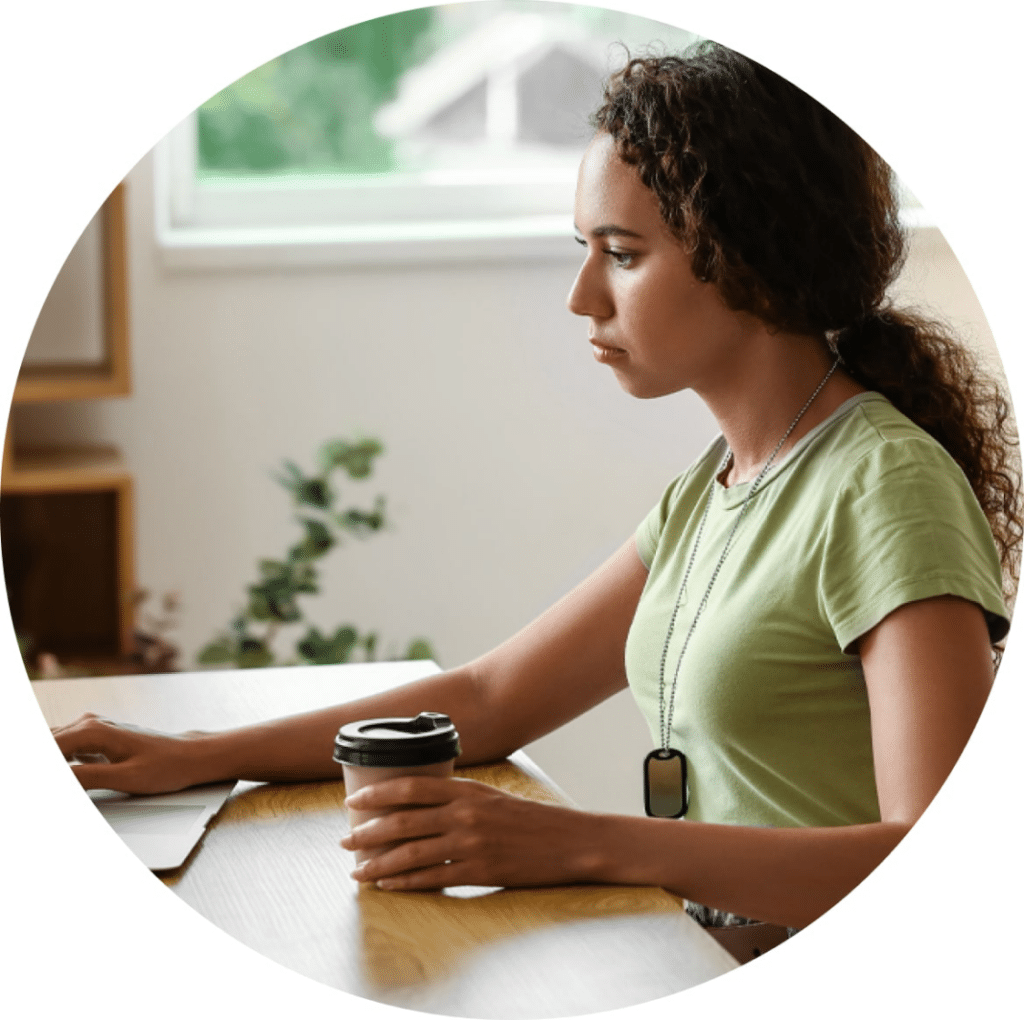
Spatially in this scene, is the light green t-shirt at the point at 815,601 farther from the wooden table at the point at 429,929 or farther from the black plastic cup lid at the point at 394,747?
the black plastic cup lid at the point at 394,747

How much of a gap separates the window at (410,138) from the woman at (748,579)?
1.42 meters

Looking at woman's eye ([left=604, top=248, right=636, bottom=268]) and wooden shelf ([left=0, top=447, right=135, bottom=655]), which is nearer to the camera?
woman's eye ([left=604, top=248, right=636, bottom=268])

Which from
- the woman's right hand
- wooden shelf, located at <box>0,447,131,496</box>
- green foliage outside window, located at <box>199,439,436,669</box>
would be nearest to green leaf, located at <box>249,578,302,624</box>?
green foliage outside window, located at <box>199,439,436,669</box>

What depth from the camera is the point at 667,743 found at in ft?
3.79

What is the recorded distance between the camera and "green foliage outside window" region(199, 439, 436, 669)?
241 centimetres

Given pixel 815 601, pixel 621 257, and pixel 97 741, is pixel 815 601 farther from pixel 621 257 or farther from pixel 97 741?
pixel 97 741

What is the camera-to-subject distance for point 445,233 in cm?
256

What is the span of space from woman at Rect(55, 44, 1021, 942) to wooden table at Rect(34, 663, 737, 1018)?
0.02 meters

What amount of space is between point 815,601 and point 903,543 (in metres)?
0.09

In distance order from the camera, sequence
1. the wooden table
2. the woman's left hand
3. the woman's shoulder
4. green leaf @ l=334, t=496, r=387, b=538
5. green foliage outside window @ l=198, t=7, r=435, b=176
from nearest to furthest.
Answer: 1. the wooden table
2. the woman's left hand
3. the woman's shoulder
4. green leaf @ l=334, t=496, r=387, b=538
5. green foliage outside window @ l=198, t=7, r=435, b=176

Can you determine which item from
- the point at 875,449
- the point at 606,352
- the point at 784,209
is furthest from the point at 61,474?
the point at 875,449

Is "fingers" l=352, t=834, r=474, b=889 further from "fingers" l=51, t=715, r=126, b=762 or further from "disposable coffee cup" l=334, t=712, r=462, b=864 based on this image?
"fingers" l=51, t=715, r=126, b=762

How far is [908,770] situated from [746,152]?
0.52 m

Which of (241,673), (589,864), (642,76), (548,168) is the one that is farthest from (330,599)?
(589,864)
